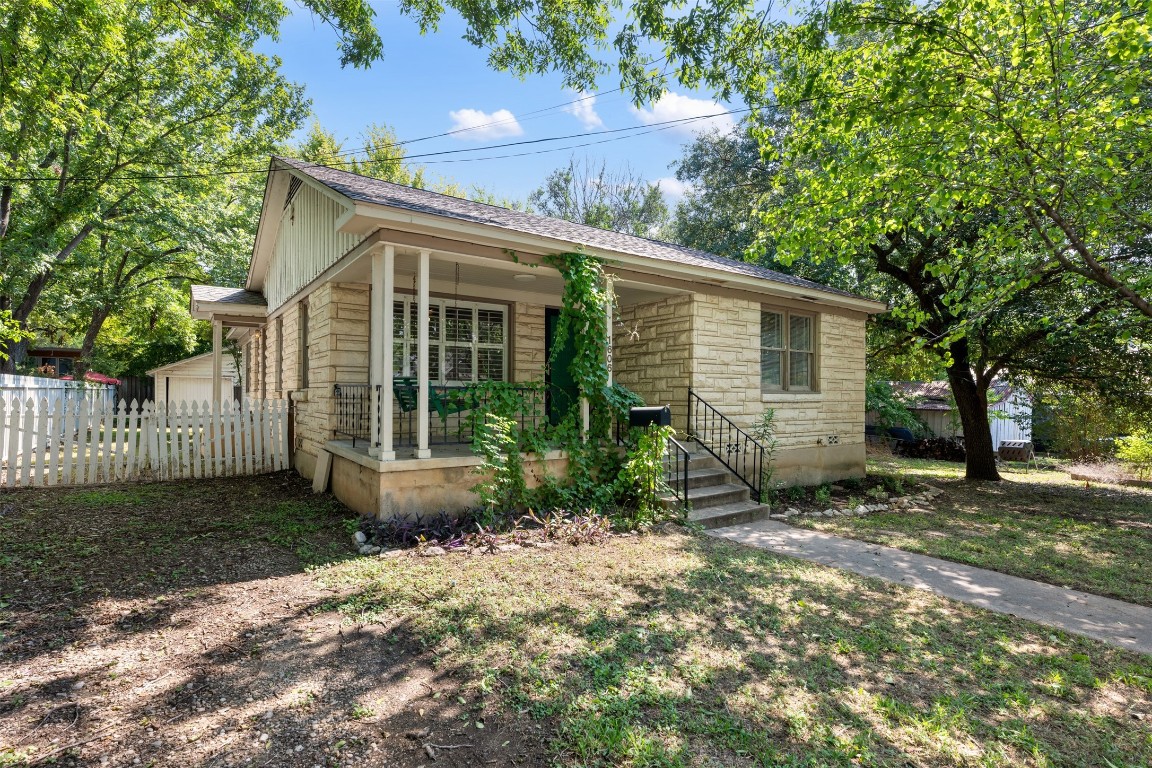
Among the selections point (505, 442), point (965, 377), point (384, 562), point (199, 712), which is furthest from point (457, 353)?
point (965, 377)

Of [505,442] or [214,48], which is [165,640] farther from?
[214,48]

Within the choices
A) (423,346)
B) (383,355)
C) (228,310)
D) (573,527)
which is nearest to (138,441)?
(228,310)

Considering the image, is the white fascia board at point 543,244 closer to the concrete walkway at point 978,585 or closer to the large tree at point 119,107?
the concrete walkway at point 978,585

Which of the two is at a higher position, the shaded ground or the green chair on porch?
the green chair on porch

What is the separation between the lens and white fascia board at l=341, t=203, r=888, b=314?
5.40 meters

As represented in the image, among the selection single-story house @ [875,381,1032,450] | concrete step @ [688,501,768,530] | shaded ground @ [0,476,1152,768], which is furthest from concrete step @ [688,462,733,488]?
single-story house @ [875,381,1032,450]

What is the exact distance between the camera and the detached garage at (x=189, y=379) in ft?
80.3

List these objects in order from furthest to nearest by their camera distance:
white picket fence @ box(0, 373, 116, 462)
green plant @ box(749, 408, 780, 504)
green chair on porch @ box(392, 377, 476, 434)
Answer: green plant @ box(749, 408, 780, 504)
white picket fence @ box(0, 373, 116, 462)
green chair on porch @ box(392, 377, 476, 434)

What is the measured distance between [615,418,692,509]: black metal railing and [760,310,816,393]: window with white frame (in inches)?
103

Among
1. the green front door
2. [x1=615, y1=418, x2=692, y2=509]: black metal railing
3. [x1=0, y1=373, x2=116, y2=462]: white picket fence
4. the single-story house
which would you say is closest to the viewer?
[x1=615, y1=418, x2=692, y2=509]: black metal railing

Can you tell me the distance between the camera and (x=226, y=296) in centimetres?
1251

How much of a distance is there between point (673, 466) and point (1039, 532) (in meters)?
4.40

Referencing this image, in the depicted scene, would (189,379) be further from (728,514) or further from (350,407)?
(728,514)

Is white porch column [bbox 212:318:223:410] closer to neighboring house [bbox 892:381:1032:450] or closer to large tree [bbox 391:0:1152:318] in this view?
large tree [bbox 391:0:1152:318]
